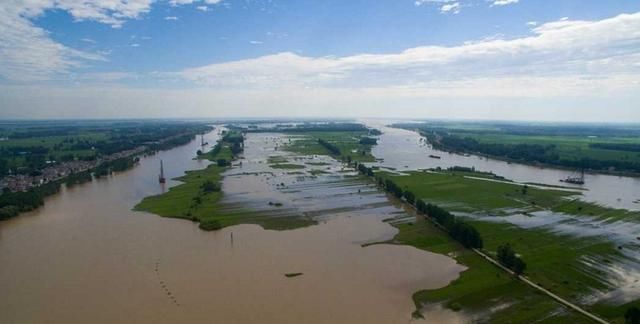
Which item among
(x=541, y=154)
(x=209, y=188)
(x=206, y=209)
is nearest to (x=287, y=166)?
(x=209, y=188)

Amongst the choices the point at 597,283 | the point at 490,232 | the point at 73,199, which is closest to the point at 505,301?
the point at 597,283

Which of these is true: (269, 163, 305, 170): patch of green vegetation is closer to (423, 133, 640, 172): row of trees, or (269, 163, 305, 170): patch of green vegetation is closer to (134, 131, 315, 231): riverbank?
(134, 131, 315, 231): riverbank

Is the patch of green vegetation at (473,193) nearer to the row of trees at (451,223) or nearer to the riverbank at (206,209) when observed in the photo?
the row of trees at (451,223)

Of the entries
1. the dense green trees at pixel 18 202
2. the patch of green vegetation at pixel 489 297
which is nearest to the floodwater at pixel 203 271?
the patch of green vegetation at pixel 489 297

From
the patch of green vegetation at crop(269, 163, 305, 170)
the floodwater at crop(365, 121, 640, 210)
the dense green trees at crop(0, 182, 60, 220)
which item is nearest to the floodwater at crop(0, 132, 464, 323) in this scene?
the dense green trees at crop(0, 182, 60, 220)

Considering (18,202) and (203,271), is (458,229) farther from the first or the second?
(18,202)
